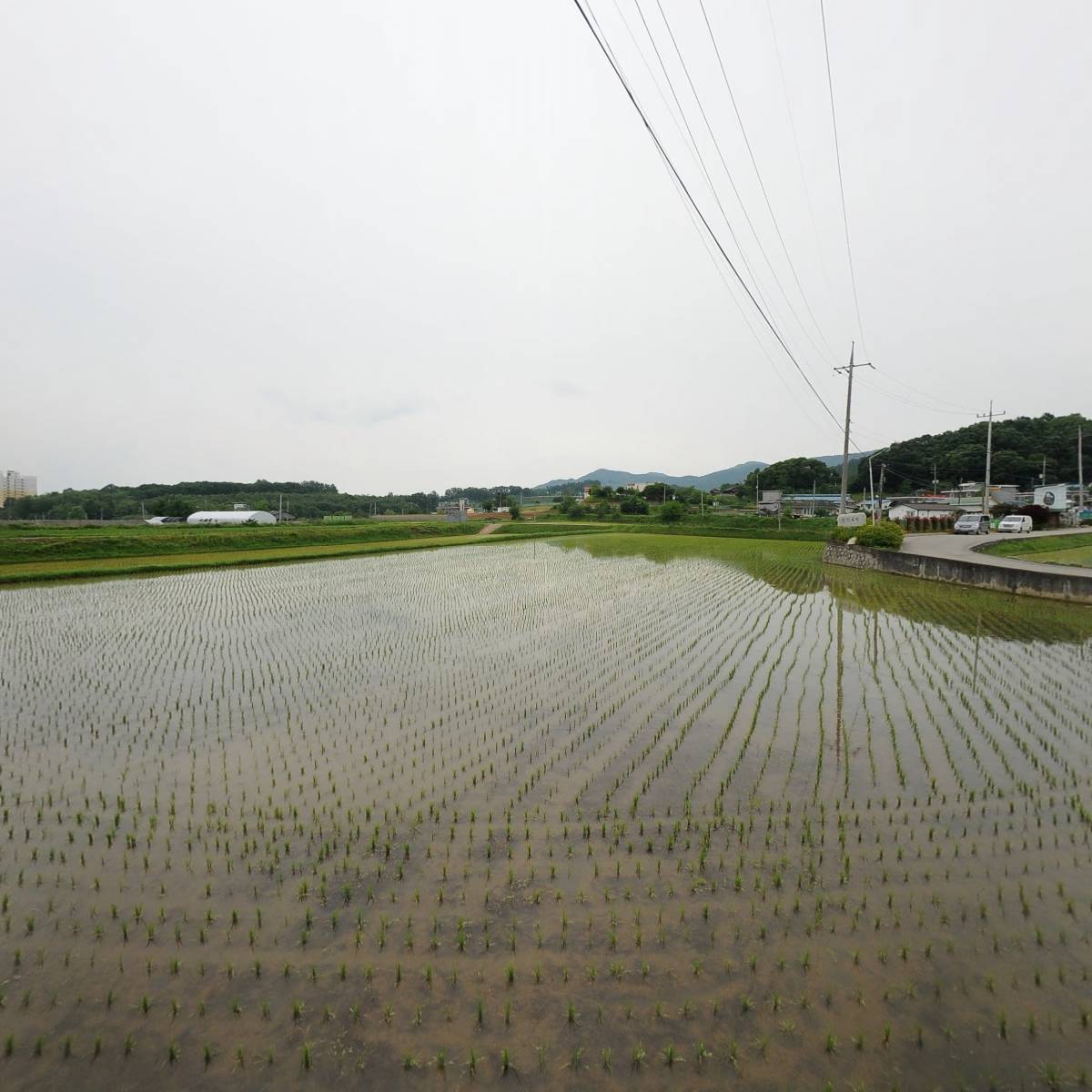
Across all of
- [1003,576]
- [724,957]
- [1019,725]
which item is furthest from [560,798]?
[1003,576]

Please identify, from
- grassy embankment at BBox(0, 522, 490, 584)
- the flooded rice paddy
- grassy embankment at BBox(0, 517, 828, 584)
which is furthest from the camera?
grassy embankment at BBox(0, 517, 828, 584)

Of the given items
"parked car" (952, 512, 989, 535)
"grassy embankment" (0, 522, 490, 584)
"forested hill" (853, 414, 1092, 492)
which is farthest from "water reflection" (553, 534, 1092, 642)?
"forested hill" (853, 414, 1092, 492)

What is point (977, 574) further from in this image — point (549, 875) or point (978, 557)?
point (549, 875)

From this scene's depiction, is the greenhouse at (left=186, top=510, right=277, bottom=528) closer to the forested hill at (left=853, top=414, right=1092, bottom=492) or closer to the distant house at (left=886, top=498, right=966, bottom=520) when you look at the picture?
the distant house at (left=886, top=498, right=966, bottom=520)

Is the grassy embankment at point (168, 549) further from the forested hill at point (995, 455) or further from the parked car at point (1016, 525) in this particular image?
the forested hill at point (995, 455)

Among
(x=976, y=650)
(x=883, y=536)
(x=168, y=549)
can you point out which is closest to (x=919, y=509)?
(x=883, y=536)

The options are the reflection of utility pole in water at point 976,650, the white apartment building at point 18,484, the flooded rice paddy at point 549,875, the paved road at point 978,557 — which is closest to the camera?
the flooded rice paddy at point 549,875

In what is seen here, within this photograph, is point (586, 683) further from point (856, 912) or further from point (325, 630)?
point (325, 630)

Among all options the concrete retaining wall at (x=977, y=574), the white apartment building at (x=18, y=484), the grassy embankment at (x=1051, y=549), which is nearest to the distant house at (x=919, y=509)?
the grassy embankment at (x=1051, y=549)
